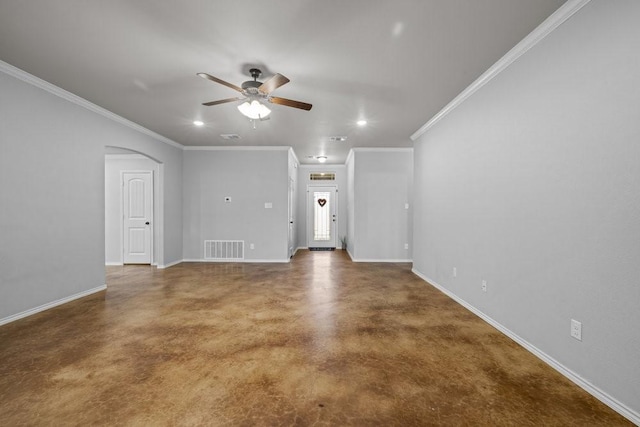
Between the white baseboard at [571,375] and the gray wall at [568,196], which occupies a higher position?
the gray wall at [568,196]

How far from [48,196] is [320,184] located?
6.84 meters

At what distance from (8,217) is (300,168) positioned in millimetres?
7030

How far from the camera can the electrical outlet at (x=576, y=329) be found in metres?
1.95

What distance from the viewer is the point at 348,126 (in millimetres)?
5012

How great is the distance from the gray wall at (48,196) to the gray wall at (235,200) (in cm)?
225

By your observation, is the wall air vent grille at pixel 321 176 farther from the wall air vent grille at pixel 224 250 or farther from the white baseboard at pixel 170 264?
the white baseboard at pixel 170 264

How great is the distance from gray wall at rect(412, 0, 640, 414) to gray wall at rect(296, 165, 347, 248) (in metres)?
5.94

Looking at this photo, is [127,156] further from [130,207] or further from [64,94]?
[64,94]

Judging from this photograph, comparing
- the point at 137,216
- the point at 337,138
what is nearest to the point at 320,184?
the point at 337,138

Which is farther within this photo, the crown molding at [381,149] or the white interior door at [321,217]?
the white interior door at [321,217]

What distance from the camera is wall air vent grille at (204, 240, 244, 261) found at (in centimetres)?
670

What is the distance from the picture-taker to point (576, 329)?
6.49ft

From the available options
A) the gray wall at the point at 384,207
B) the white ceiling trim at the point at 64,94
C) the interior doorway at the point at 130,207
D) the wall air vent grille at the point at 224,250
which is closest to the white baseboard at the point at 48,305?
the interior doorway at the point at 130,207

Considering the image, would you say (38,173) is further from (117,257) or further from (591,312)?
(591,312)
